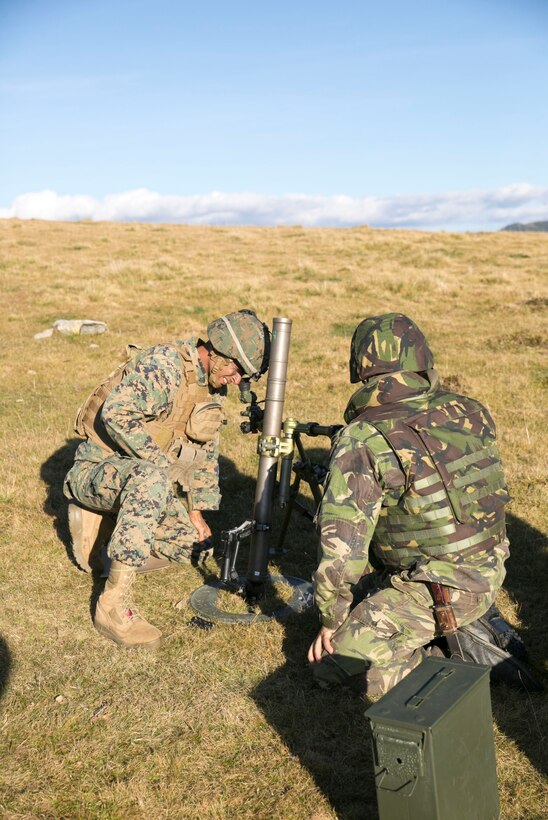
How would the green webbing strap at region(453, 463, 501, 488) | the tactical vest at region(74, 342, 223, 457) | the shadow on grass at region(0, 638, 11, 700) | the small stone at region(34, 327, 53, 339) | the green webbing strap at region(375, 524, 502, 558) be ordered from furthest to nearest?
1. the small stone at region(34, 327, 53, 339)
2. the tactical vest at region(74, 342, 223, 457)
3. the shadow on grass at region(0, 638, 11, 700)
4. the green webbing strap at region(375, 524, 502, 558)
5. the green webbing strap at region(453, 463, 501, 488)

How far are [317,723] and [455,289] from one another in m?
19.6

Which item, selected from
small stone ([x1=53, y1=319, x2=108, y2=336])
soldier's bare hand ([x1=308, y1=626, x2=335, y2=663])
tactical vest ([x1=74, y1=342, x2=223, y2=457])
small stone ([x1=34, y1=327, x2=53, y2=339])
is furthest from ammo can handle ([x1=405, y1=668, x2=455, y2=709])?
small stone ([x1=34, y1=327, x2=53, y2=339])

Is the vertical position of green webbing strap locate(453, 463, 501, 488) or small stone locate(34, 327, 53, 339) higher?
green webbing strap locate(453, 463, 501, 488)

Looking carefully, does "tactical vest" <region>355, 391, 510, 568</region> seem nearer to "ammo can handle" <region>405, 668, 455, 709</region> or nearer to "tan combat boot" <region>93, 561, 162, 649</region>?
"ammo can handle" <region>405, 668, 455, 709</region>

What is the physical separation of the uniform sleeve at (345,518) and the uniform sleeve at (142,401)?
1.95 metres

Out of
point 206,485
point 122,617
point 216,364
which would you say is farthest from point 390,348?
point 206,485

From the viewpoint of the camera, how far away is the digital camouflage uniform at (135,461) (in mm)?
5598

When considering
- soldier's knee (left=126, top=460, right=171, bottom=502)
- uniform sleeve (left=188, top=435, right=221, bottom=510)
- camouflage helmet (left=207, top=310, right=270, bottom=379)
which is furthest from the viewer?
uniform sleeve (left=188, top=435, right=221, bottom=510)

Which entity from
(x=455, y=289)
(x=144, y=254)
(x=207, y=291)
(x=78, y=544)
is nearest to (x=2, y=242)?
(x=144, y=254)

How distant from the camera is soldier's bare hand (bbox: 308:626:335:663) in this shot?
4.50m

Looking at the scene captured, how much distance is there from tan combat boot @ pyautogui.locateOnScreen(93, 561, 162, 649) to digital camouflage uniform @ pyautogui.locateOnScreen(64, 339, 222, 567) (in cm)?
13

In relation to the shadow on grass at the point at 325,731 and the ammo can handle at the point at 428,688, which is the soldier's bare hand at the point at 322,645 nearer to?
the shadow on grass at the point at 325,731

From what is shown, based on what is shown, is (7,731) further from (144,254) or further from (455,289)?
(144,254)

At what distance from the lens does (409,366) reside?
180 inches
